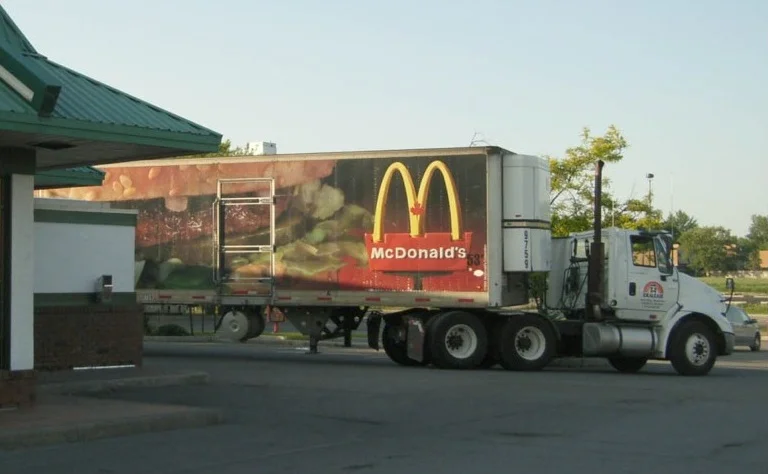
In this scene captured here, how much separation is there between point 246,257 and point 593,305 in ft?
23.6

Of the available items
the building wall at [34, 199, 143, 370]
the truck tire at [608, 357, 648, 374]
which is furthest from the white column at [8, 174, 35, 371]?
the truck tire at [608, 357, 648, 374]

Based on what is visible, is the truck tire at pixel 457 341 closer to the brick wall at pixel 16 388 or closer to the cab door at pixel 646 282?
the cab door at pixel 646 282

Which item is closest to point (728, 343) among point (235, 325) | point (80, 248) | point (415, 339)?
point (415, 339)

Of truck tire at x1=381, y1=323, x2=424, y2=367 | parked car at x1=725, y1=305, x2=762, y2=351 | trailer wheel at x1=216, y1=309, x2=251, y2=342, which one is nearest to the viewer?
truck tire at x1=381, y1=323, x2=424, y2=367

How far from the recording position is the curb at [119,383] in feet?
51.1

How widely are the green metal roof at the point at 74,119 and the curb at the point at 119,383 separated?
3.20m

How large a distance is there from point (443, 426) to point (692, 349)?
9763mm

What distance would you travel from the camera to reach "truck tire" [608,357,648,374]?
2212 cm

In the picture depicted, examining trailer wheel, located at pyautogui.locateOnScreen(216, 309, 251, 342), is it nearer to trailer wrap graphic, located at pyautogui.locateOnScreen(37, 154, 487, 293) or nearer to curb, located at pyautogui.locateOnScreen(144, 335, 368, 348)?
trailer wrap graphic, located at pyautogui.locateOnScreen(37, 154, 487, 293)

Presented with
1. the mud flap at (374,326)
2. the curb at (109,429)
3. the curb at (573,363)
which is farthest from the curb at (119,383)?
the curb at (573,363)

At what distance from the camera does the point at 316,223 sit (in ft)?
72.4

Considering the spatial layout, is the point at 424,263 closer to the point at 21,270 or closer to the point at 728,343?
the point at 728,343

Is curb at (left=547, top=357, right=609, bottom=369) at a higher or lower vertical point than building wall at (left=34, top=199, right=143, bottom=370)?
lower

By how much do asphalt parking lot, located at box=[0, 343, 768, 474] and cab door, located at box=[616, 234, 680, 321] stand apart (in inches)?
51.2
